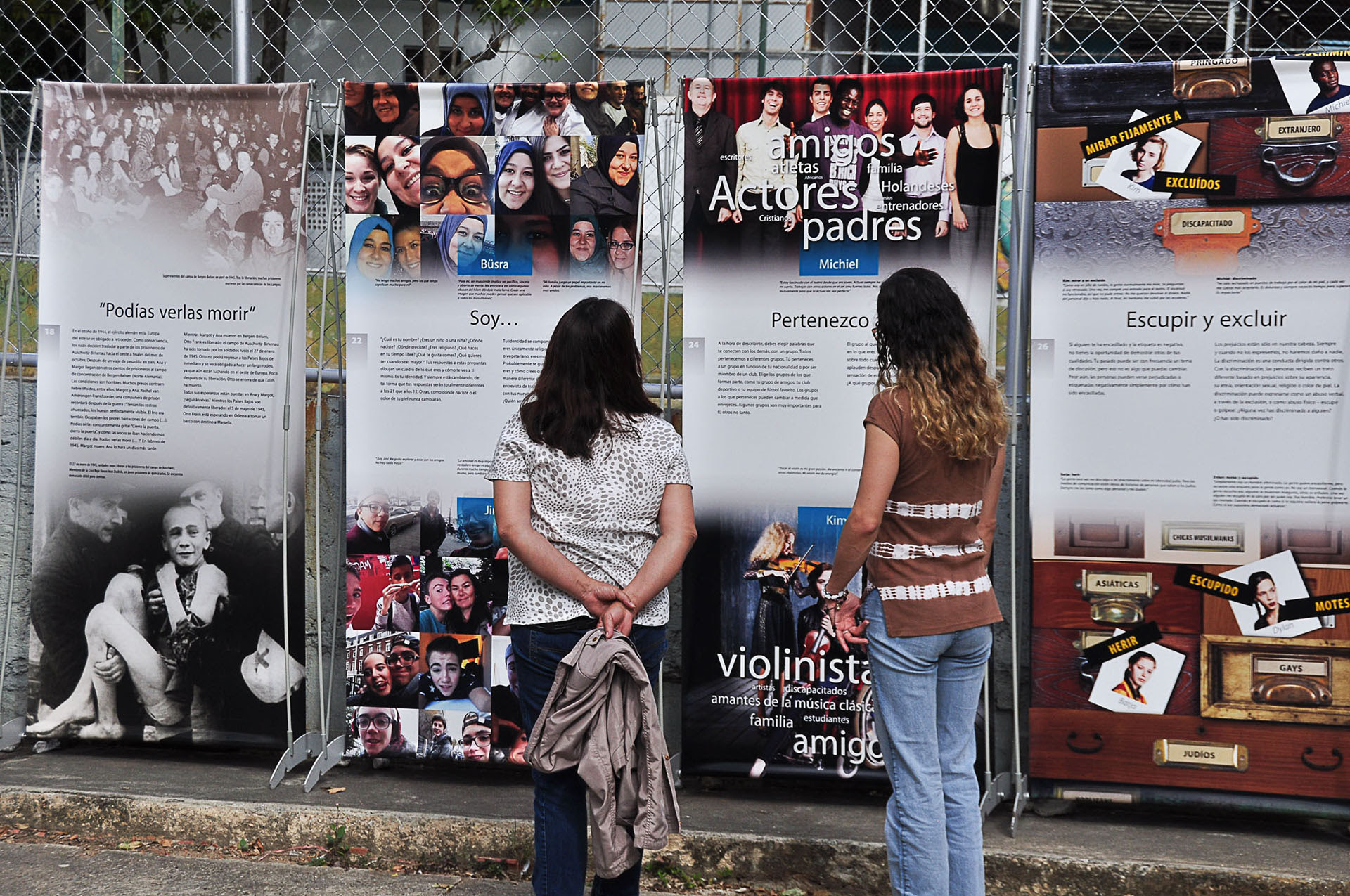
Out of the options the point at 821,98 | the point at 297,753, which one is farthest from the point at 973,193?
the point at 297,753

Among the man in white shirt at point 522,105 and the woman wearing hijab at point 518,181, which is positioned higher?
the man in white shirt at point 522,105

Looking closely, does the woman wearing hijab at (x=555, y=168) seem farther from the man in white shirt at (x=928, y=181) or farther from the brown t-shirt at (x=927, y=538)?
the brown t-shirt at (x=927, y=538)

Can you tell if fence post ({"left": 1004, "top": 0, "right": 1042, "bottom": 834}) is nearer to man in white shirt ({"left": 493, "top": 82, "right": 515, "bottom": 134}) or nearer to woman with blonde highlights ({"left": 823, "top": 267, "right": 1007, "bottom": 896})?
woman with blonde highlights ({"left": 823, "top": 267, "right": 1007, "bottom": 896})

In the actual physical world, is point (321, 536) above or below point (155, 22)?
below

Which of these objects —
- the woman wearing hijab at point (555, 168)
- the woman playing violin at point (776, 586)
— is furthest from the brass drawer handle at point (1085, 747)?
the woman wearing hijab at point (555, 168)

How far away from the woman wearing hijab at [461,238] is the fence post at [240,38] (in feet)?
3.21

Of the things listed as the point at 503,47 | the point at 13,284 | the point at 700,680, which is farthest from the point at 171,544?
the point at 503,47

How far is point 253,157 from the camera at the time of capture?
395cm

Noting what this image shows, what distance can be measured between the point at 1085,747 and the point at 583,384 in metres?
2.07

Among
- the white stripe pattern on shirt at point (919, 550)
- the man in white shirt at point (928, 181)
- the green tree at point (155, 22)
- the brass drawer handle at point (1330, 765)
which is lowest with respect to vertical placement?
the brass drawer handle at point (1330, 765)

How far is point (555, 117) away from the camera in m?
3.82

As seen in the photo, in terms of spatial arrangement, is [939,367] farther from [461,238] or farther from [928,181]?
[461,238]

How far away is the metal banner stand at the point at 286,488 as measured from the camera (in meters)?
3.92

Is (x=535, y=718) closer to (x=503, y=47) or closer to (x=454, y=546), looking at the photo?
(x=454, y=546)
